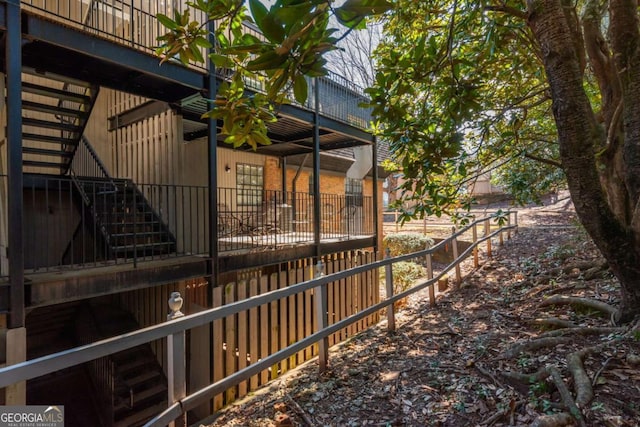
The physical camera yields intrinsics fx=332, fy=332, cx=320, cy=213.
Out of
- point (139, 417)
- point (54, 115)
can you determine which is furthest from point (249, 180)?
point (139, 417)

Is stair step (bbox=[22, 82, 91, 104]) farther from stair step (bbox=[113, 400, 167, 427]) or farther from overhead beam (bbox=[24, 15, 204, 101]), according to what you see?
stair step (bbox=[113, 400, 167, 427])

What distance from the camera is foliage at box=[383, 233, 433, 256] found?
13.3 metres

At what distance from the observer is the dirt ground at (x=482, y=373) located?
6.86 ft

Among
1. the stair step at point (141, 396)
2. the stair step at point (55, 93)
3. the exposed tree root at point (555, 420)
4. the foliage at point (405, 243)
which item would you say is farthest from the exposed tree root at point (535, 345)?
the foliage at point (405, 243)

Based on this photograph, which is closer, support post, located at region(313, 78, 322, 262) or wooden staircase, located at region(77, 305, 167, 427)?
wooden staircase, located at region(77, 305, 167, 427)

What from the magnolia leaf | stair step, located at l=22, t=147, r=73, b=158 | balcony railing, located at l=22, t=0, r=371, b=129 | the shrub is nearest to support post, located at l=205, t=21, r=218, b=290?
balcony railing, located at l=22, t=0, r=371, b=129

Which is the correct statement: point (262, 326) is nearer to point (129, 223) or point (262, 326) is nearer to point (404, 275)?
point (129, 223)

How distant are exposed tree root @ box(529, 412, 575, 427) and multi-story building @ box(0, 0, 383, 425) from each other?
4015 millimetres

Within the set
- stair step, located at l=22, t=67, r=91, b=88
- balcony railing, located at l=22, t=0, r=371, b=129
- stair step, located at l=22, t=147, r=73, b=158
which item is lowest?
stair step, located at l=22, t=147, r=73, b=158

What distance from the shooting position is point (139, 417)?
17.3 feet

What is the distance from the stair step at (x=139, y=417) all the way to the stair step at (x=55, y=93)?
200 inches

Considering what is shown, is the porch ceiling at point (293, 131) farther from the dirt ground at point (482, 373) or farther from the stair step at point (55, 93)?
the dirt ground at point (482, 373)

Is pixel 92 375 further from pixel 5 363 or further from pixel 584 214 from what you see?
pixel 584 214

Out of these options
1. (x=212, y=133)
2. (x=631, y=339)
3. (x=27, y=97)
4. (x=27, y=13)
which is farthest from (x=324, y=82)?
(x=631, y=339)
